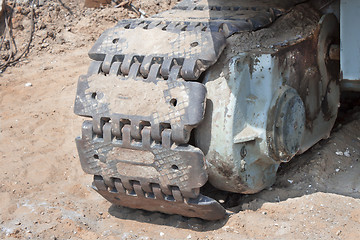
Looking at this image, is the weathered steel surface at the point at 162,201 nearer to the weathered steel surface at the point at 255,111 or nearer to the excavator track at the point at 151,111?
the excavator track at the point at 151,111

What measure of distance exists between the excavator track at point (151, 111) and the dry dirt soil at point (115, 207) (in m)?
0.19

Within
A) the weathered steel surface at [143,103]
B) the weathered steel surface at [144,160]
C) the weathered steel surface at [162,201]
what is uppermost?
the weathered steel surface at [143,103]

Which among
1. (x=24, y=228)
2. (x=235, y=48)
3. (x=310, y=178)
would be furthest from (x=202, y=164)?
(x=24, y=228)

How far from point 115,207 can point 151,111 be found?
1.07 metres

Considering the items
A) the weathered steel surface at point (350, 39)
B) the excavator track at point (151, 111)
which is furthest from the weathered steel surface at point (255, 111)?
the weathered steel surface at point (350, 39)

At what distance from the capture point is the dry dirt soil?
3.53 meters

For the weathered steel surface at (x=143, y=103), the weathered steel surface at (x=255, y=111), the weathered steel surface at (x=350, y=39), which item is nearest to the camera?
the weathered steel surface at (x=143, y=103)

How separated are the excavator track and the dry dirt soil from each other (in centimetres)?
19

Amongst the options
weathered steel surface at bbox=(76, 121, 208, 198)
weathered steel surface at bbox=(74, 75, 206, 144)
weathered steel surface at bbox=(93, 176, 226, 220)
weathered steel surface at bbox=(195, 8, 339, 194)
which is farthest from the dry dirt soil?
weathered steel surface at bbox=(74, 75, 206, 144)

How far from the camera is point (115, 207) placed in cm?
400

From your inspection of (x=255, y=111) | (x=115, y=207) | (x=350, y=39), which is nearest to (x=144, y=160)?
(x=255, y=111)

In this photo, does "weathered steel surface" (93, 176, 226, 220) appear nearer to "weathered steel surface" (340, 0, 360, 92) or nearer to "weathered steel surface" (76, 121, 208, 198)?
"weathered steel surface" (76, 121, 208, 198)

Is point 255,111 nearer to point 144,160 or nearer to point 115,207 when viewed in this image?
point 144,160

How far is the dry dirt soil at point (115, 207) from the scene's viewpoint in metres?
3.53
